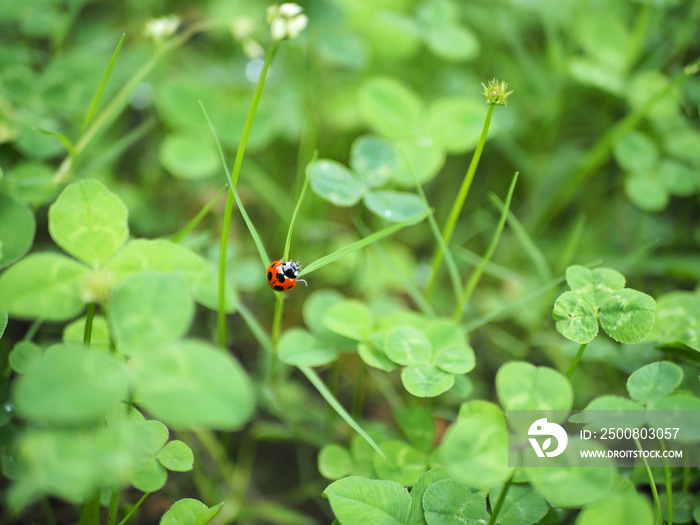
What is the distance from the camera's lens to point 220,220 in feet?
6.28

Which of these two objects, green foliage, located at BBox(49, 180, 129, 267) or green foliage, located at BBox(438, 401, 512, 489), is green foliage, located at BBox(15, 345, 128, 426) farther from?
green foliage, located at BBox(438, 401, 512, 489)

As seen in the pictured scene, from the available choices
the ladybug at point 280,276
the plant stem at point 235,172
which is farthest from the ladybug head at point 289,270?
the plant stem at point 235,172

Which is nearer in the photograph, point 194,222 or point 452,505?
point 452,505

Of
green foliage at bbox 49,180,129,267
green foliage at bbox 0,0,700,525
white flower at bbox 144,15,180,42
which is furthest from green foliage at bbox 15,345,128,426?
white flower at bbox 144,15,180,42

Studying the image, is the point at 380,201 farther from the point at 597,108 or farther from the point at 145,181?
the point at 597,108

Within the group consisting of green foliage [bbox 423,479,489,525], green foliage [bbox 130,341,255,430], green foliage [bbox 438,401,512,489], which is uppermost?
green foliage [bbox 130,341,255,430]

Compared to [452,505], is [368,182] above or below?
above

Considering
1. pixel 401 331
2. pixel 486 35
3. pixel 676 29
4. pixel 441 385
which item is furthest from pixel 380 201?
pixel 676 29

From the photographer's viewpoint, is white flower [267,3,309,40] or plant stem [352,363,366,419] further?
plant stem [352,363,366,419]

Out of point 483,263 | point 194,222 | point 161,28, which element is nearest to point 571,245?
point 483,263

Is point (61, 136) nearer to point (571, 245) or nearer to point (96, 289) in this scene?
point (96, 289)

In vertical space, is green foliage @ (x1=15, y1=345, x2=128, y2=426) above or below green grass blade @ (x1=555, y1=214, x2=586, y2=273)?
above

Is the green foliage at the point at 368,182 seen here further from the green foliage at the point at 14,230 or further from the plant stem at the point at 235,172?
the green foliage at the point at 14,230

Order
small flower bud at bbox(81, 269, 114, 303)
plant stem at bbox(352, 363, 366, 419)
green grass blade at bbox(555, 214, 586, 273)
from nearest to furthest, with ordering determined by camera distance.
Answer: small flower bud at bbox(81, 269, 114, 303), green grass blade at bbox(555, 214, 586, 273), plant stem at bbox(352, 363, 366, 419)
